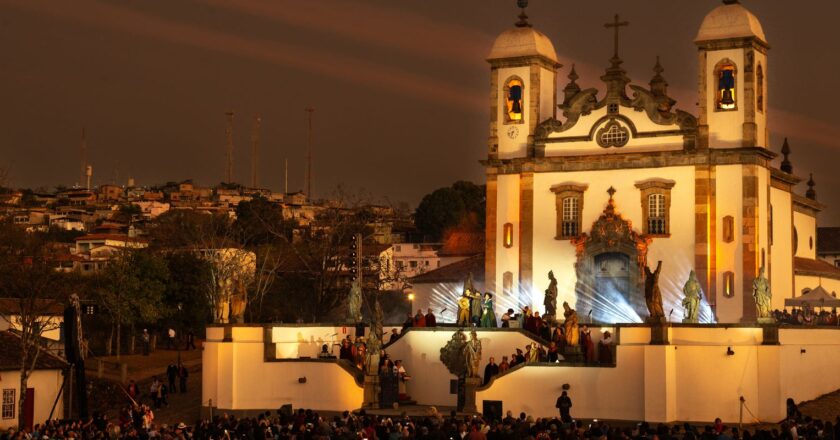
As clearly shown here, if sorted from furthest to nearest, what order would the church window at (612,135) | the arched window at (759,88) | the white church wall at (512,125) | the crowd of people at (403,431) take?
1. the white church wall at (512,125)
2. the church window at (612,135)
3. the arched window at (759,88)
4. the crowd of people at (403,431)

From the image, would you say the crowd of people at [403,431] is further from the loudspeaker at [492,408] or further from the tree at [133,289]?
the tree at [133,289]

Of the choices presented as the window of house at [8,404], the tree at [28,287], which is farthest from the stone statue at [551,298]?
the window of house at [8,404]

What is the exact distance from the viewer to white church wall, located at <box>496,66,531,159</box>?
54062mm

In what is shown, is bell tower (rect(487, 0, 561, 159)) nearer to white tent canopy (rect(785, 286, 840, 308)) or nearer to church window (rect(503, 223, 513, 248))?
church window (rect(503, 223, 513, 248))

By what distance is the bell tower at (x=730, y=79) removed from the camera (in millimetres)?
50906

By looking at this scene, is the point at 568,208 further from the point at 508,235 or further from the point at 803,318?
the point at 803,318

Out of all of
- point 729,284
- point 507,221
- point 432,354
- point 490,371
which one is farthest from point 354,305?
point 729,284

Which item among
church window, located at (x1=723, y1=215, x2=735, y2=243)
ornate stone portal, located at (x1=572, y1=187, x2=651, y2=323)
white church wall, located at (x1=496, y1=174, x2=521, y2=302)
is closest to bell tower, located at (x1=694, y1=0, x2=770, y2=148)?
church window, located at (x1=723, y1=215, x2=735, y2=243)

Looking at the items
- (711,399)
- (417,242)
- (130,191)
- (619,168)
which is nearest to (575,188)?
(619,168)

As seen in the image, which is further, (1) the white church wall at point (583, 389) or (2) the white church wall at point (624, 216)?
(2) the white church wall at point (624, 216)

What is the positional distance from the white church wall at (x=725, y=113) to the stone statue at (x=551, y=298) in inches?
266

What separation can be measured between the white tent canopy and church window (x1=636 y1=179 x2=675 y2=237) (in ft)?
16.4

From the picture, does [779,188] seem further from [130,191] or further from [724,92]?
[130,191]

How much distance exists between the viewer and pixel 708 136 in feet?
168
